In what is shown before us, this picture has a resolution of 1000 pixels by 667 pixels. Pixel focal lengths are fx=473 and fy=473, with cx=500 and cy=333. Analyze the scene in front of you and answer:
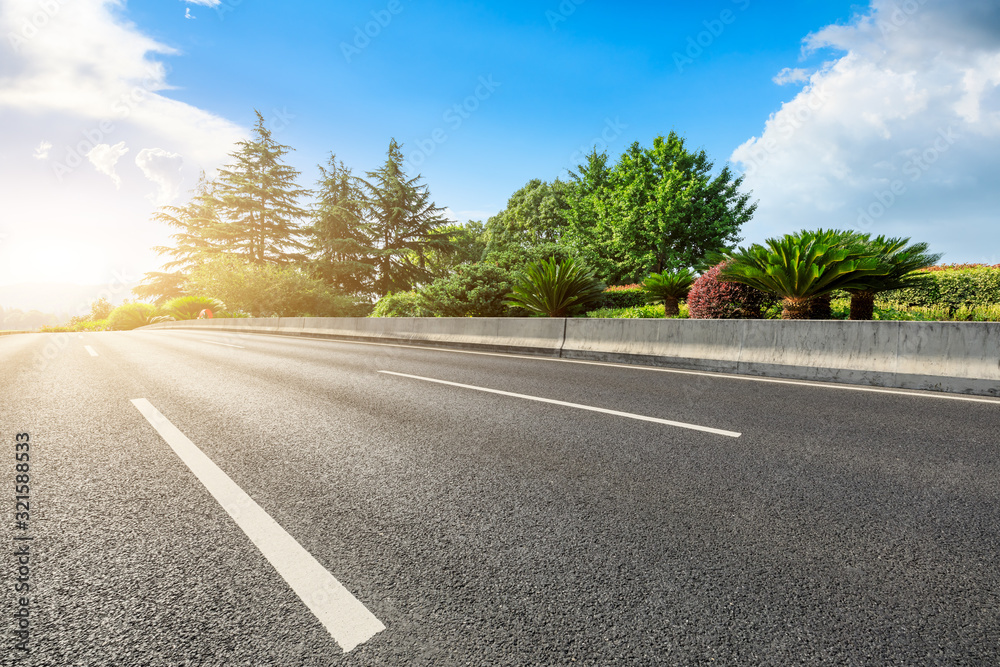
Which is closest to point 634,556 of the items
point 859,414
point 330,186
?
point 859,414

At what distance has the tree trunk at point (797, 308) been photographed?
382 inches

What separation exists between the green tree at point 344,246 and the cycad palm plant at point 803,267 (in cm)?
3233

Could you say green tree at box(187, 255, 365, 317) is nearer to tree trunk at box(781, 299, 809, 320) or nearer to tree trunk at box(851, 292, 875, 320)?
tree trunk at box(781, 299, 809, 320)

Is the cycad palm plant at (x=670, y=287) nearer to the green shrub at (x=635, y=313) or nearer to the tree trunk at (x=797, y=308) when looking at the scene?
the green shrub at (x=635, y=313)

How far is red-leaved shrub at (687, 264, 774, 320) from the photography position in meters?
12.1

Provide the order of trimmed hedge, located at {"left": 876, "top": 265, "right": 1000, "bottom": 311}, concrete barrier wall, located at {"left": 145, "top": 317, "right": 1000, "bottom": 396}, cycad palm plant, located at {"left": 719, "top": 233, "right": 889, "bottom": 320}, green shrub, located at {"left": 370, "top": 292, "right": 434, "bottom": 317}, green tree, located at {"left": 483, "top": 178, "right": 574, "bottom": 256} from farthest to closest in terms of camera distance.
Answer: green tree, located at {"left": 483, "top": 178, "right": 574, "bottom": 256} < green shrub, located at {"left": 370, "top": 292, "right": 434, "bottom": 317} < trimmed hedge, located at {"left": 876, "top": 265, "right": 1000, "bottom": 311} < cycad palm plant, located at {"left": 719, "top": 233, "right": 889, "bottom": 320} < concrete barrier wall, located at {"left": 145, "top": 317, "right": 1000, "bottom": 396}

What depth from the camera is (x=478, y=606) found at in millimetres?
1897

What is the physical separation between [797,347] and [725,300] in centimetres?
506

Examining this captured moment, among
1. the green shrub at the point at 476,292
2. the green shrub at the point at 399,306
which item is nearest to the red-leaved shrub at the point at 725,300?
the green shrub at the point at 476,292

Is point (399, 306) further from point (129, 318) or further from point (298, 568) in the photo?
point (129, 318)

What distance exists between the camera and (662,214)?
104ft

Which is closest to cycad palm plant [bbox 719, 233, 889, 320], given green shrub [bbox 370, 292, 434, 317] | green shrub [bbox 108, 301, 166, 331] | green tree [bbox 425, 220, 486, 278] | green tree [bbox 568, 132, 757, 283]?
green shrub [bbox 370, 292, 434, 317]

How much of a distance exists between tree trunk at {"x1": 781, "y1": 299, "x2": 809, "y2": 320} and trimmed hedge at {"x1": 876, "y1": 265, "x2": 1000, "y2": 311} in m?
5.30

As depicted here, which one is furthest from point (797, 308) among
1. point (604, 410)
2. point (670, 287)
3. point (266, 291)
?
point (266, 291)
